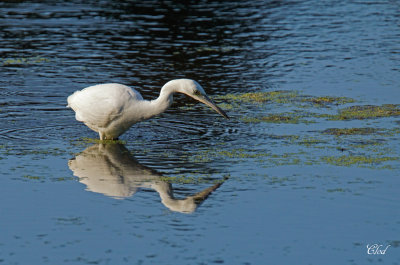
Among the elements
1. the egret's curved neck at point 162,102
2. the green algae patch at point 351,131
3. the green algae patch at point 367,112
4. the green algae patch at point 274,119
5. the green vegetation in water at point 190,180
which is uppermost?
the egret's curved neck at point 162,102

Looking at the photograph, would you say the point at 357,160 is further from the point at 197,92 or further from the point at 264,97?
the point at 264,97

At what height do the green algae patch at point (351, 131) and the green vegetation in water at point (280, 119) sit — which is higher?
the green vegetation in water at point (280, 119)

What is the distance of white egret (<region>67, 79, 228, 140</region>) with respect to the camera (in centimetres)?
1020

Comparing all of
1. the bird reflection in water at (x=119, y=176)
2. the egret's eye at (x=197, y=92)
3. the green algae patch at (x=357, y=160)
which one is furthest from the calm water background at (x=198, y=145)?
the egret's eye at (x=197, y=92)

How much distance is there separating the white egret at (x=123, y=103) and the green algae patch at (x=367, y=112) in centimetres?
245

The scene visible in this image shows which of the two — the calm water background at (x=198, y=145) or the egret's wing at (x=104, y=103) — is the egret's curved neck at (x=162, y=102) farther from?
the calm water background at (x=198, y=145)

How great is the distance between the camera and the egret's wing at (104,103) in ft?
33.7

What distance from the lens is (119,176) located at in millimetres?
9227

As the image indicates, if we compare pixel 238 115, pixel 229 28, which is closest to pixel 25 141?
pixel 238 115

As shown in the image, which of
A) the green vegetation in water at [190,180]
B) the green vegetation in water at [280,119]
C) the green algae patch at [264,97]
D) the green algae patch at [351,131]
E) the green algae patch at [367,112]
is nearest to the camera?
the green vegetation in water at [190,180]

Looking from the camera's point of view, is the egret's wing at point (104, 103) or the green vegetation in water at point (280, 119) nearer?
the egret's wing at point (104, 103)

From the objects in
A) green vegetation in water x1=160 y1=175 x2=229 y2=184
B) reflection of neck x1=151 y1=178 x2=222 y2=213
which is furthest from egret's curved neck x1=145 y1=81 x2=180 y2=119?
reflection of neck x1=151 y1=178 x2=222 y2=213

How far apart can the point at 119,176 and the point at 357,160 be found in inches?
110

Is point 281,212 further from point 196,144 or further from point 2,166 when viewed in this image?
point 2,166
